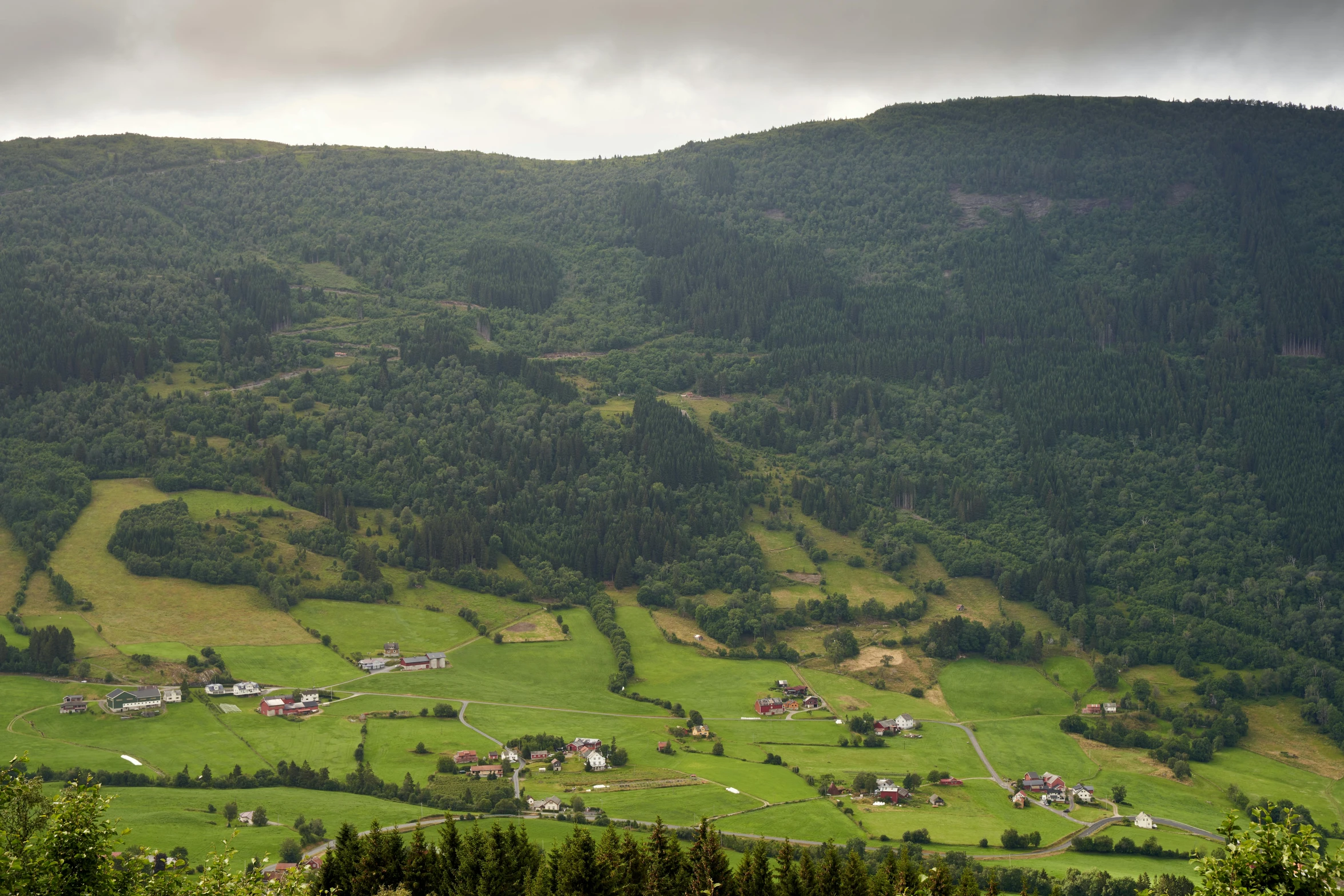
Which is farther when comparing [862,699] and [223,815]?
[862,699]

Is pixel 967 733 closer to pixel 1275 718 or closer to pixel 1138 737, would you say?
pixel 1138 737

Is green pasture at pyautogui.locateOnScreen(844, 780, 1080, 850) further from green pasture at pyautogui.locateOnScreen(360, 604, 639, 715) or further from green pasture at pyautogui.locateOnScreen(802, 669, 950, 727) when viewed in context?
green pasture at pyautogui.locateOnScreen(360, 604, 639, 715)

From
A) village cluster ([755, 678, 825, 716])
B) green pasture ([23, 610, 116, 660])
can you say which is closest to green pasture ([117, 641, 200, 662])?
green pasture ([23, 610, 116, 660])

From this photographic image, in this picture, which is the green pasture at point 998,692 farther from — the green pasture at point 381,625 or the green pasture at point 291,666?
the green pasture at point 291,666

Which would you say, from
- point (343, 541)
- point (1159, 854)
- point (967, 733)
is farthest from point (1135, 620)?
point (343, 541)

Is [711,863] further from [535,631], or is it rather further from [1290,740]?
[1290,740]

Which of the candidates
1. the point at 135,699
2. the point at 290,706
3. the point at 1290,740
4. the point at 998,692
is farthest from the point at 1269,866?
the point at 998,692

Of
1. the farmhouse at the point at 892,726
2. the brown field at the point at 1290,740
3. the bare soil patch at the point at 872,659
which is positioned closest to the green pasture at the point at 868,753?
the farmhouse at the point at 892,726
